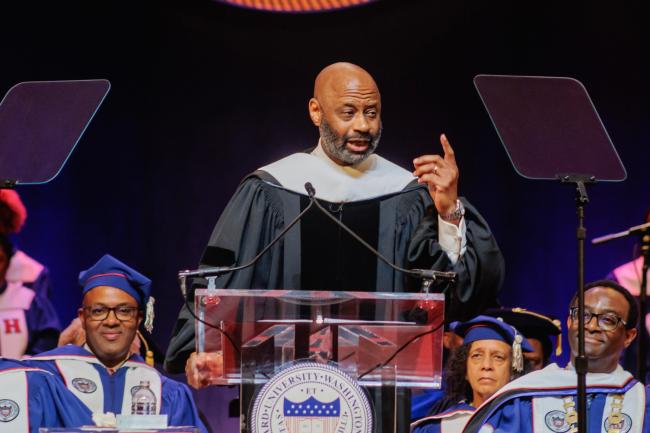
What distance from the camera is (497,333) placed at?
5422 millimetres

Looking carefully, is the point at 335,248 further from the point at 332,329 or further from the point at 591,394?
the point at 332,329

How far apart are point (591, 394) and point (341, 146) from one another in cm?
123

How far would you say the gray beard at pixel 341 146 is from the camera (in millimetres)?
4004

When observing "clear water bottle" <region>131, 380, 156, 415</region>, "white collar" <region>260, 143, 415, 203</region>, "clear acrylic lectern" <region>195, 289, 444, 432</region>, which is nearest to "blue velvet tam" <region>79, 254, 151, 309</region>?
"clear water bottle" <region>131, 380, 156, 415</region>

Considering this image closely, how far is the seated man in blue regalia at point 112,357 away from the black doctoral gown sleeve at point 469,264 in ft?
5.28

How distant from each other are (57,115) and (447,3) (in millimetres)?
3060

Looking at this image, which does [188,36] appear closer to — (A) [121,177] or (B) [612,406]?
(A) [121,177]

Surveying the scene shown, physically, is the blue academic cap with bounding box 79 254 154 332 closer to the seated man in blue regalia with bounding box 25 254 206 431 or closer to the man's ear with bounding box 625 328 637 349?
the seated man in blue regalia with bounding box 25 254 206 431

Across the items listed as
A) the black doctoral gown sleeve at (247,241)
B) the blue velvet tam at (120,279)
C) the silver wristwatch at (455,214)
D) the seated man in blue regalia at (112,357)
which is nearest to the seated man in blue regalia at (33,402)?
the seated man in blue regalia at (112,357)

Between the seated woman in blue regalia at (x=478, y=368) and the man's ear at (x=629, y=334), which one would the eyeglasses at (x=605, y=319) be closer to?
the man's ear at (x=629, y=334)

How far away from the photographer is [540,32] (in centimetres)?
629

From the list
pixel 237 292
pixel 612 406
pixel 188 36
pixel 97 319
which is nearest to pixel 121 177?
pixel 188 36

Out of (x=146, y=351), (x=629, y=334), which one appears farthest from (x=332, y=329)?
(x=146, y=351)

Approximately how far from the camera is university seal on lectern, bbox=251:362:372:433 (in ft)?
9.00
